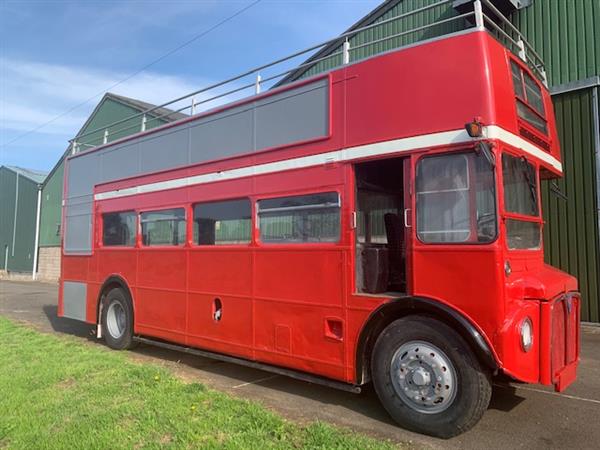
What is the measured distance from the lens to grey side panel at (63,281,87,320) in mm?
9406

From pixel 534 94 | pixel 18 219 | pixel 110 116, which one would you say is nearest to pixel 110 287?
pixel 534 94

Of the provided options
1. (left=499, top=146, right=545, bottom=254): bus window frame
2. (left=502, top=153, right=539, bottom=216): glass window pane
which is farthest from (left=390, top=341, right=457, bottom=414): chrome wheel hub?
(left=502, top=153, right=539, bottom=216): glass window pane

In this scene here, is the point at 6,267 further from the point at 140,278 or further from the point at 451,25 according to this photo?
the point at 451,25

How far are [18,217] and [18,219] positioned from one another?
0.14 m

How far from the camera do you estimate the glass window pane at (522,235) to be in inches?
173

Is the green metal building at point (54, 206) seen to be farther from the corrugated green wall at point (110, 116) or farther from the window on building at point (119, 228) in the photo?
the window on building at point (119, 228)

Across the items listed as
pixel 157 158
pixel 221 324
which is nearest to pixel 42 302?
pixel 157 158

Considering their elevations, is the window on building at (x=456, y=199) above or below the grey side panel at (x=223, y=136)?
below

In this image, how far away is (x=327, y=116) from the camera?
18.0 feet

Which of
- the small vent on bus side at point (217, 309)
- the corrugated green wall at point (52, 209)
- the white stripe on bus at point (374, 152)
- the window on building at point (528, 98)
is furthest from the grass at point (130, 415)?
the corrugated green wall at point (52, 209)

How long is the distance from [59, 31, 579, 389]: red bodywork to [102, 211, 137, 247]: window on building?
4.65 ft

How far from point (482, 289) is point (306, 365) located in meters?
2.15

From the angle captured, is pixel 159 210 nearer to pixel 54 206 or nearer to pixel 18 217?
pixel 54 206

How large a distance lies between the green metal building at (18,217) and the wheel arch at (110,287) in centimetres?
2570
